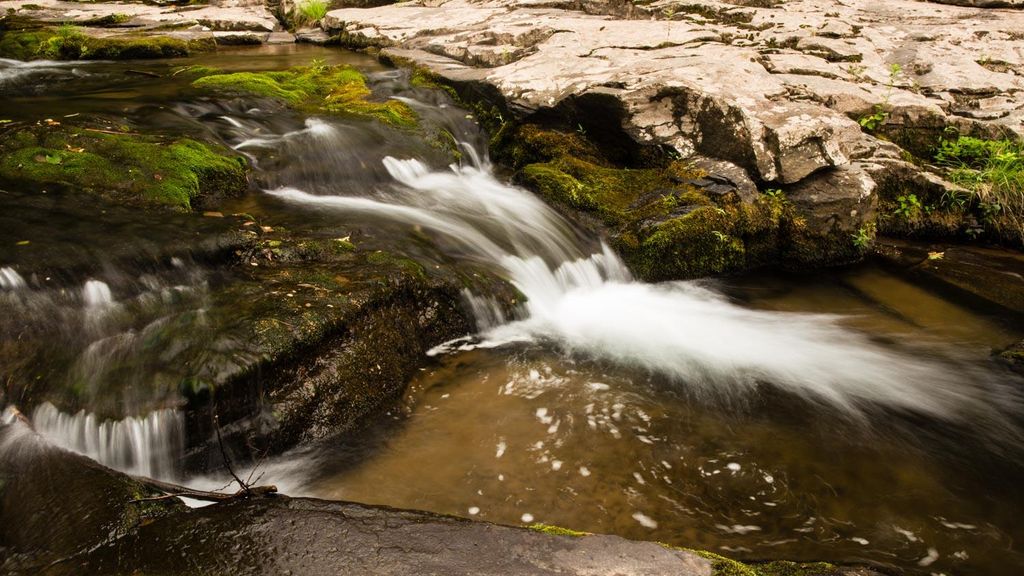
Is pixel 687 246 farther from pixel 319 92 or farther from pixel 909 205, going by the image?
pixel 319 92

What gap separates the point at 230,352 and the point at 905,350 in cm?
570

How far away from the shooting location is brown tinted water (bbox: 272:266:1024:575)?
3.06 metres

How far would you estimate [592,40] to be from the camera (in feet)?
31.0

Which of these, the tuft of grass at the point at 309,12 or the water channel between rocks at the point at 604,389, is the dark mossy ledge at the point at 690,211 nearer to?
the water channel between rocks at the point at 604,389

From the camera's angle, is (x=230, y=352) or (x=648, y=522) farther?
(x=230, y=352)

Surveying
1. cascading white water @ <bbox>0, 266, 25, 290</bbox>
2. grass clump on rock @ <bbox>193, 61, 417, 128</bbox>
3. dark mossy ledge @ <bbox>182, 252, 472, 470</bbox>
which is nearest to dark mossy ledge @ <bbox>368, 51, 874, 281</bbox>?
grass clump on rock @ <bbox>193, 61, 417, 128</bbox>

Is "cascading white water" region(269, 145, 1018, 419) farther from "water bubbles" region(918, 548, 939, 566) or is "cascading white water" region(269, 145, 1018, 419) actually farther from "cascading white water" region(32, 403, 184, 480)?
"cascading white water" region(32, 403, 184, 480)

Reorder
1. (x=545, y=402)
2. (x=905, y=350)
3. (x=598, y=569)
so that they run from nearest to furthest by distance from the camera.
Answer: (x=598, y=569)
(x=545, y=402)
(x=905, y=350)

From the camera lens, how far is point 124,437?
3135 millimetres

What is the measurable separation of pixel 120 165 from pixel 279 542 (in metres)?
4.73

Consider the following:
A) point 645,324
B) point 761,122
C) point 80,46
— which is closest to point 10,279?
point 645,324

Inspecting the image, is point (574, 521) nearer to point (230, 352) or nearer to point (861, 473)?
point (861, 473)

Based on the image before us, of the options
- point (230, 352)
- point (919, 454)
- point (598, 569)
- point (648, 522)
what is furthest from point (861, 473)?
point (230, 352)

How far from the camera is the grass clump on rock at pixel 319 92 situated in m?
8.01
